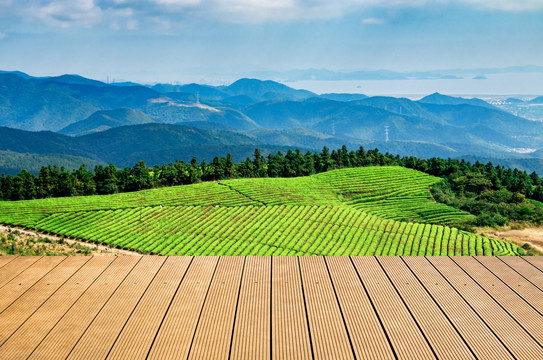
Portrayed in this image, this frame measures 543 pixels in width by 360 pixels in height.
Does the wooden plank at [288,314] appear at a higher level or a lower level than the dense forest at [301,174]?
higher

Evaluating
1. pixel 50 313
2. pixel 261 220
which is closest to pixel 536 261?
pixel 50 313

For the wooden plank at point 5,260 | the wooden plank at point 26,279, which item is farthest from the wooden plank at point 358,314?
the wooden plank at point 5,260

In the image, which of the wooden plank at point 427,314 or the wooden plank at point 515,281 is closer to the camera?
the wooden plank at point 427,314

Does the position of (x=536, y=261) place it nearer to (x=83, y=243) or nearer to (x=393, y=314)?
(x=393, y=314)

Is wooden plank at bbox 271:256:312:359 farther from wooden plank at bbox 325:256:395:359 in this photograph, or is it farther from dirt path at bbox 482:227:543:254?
dirt path at bbox 482:227:543:254

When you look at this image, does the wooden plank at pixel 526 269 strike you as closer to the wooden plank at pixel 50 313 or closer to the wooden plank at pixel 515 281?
the wooden plank at pixel 515 281

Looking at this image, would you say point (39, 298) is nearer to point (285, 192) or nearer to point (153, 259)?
point (153, 259)

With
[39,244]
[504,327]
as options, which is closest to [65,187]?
[39,244]

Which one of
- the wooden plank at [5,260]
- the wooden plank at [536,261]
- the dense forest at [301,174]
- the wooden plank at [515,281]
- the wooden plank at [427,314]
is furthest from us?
the dense forest at [301,174]
